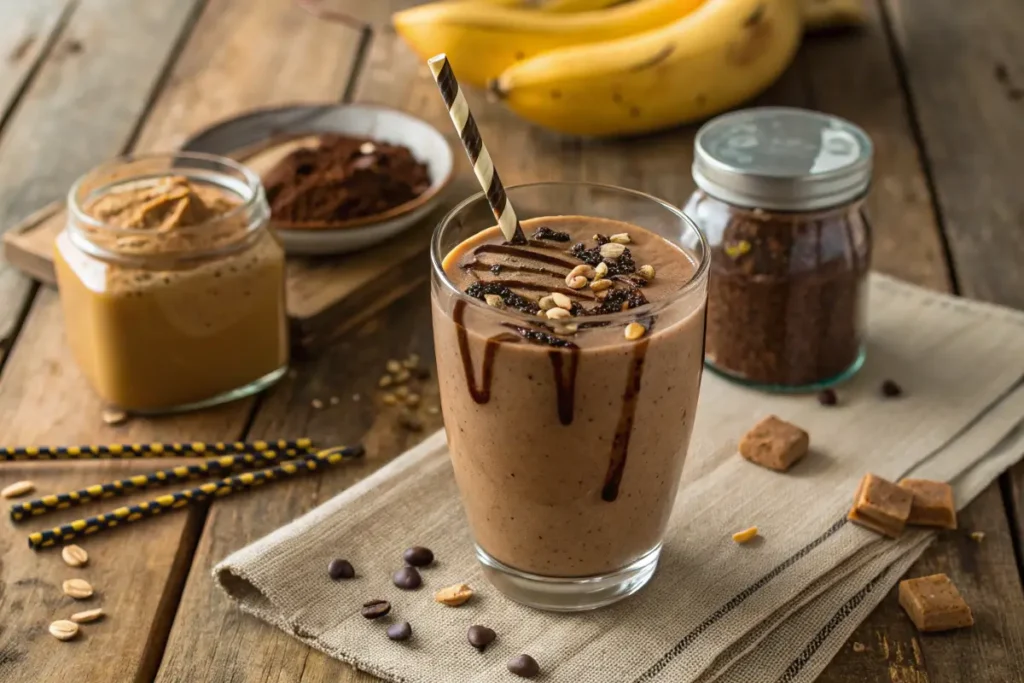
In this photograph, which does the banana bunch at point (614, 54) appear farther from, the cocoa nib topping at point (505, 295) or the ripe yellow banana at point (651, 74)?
the cocoa nib topping at point (505, 295)

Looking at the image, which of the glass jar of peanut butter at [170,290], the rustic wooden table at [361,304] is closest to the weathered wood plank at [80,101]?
the rustic wooden table at [361,304]

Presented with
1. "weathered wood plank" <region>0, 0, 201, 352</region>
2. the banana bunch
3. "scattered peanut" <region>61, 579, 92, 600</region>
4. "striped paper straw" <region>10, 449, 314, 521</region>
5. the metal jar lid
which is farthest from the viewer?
the banana bunch

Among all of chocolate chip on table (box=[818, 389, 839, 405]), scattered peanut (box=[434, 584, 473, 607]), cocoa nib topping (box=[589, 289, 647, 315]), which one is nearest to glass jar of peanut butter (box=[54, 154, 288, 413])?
scattered peanut (box=[434, 584, 473, 607])

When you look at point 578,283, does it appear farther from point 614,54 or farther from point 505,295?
point 614,54

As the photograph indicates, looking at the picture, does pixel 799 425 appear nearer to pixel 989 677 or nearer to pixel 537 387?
pixel 989 677

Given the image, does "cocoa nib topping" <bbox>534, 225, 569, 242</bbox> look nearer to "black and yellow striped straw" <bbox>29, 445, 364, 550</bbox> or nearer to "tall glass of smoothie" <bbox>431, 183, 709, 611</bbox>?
"tall glass of smoothie" <bbox>431, 183, 709, 611</bbox>

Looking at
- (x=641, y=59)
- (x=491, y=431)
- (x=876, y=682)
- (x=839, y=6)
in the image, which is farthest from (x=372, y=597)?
(x=839, y=6)

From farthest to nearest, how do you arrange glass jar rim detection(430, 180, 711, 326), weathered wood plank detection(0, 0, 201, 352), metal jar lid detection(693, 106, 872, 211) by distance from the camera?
weathered wood plank detection(0, 0, 201, 352) → metal jar lid detection(693, 106, 872, 211) → glass jar rim detection(430, 180, 711, 326)
